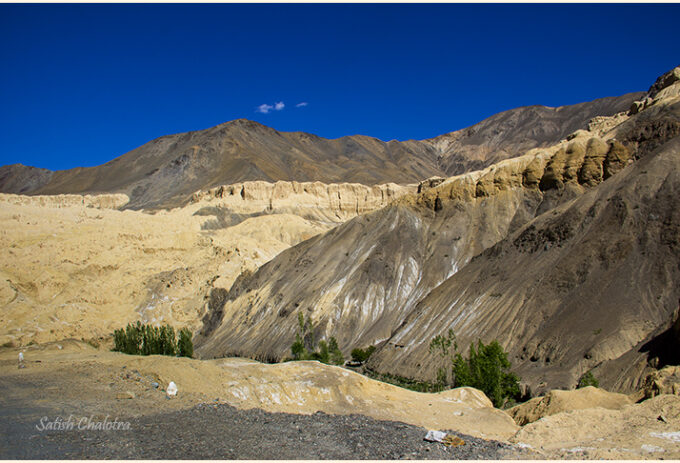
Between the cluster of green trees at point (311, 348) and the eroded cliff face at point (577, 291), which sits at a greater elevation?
the eroded cliff face at point (577, 291)

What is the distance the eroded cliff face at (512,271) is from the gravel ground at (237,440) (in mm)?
19178

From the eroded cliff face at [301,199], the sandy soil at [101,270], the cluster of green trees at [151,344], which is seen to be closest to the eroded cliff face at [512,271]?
the sandy soil at [101,270]

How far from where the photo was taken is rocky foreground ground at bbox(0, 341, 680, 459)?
12.9m

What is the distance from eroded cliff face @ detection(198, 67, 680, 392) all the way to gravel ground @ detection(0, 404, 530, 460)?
19.2m

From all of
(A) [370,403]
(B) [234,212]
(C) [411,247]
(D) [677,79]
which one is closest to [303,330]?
(C) [411,247]

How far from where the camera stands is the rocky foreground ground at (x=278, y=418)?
12922 millimetres

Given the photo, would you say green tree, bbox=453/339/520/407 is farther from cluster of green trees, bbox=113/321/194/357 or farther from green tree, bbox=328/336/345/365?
cluster of green trees, bbox=113/321/194/357

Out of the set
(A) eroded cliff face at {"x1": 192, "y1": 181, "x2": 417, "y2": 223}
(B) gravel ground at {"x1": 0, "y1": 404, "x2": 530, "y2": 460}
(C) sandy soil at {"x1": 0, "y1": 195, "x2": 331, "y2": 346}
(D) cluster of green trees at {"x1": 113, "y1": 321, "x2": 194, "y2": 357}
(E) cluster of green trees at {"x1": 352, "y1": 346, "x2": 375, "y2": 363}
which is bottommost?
(E) cluster of green trees at {"x1": 352, "y1": 346, "x2": 375, "y2": 363}

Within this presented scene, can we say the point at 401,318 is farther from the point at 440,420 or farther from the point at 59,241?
the point at 59,241

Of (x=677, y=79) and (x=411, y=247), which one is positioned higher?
(x=677, y=79)

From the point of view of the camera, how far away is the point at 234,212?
5758 inches

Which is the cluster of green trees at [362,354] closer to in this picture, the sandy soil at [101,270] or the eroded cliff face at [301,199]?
the sandy soil at [101,270]

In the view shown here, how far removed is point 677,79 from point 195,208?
4490 inches

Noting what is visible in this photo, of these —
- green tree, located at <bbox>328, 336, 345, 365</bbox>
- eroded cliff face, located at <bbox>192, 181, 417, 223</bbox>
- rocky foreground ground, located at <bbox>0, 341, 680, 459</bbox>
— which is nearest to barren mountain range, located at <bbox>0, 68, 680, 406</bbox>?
green tree, located at <bbox>328, 336, 345, 365</bbox>
